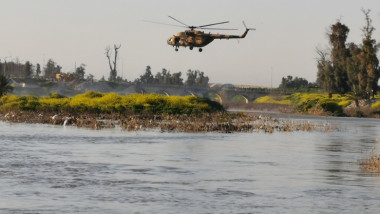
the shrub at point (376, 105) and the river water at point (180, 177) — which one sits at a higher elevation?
the shrub at point (376, 105)

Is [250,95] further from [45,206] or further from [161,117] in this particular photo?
[45,206]

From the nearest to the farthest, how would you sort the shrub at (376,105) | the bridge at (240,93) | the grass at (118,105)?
1. the grass at (118,105)
2. the shrub at (376,105)
3. the bridge at (240,93)

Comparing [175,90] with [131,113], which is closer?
[131,113]

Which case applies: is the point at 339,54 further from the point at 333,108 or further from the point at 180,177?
the point at 180,177

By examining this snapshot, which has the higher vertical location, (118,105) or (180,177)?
(118,105)

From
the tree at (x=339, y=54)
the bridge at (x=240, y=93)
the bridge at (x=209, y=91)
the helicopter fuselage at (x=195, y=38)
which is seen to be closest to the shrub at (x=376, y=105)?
the tree at (x=339, y=54)

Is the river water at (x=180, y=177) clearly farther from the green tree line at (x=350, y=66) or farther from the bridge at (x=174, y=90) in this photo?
the bridge at (x=174, y=90)

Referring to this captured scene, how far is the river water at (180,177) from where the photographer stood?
64.4 ft

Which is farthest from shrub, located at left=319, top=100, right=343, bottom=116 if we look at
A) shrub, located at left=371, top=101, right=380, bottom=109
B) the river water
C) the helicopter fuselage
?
the river water

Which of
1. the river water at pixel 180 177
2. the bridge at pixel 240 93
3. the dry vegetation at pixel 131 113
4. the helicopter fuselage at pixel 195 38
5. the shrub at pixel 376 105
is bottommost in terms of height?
the river water at pixel 180 177

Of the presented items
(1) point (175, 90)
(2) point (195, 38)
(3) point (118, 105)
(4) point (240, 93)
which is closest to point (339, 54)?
(4) point (240, 93)

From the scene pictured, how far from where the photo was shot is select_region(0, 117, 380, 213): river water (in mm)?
19641

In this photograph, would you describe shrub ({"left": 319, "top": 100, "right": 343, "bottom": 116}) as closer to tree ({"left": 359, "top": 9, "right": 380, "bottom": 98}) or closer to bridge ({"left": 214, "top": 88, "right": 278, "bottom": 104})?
tree ({"left": 359, "top": 9, "right": 380, "bottom": 98})

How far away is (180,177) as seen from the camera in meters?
25.6
